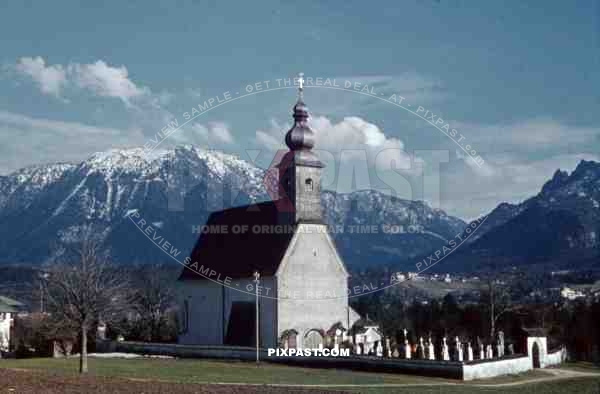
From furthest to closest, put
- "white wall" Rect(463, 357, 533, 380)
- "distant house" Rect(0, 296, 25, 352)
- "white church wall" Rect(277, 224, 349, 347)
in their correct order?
"distant house" Rect(0, 296, 25, 352) → "white church wall" Rect(277, 224, 349, 347) → "white wall" Rect(463, 357, 533, 380)

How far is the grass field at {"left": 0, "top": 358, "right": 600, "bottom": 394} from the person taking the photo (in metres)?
29.6

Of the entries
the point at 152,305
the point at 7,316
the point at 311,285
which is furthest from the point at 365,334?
the point at 7,316

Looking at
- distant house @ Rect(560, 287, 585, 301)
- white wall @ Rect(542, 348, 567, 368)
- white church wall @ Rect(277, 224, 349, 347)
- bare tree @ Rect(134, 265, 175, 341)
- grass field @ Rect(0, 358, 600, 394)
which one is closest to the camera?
grass field @ Rect(0, 358, 600, 394)

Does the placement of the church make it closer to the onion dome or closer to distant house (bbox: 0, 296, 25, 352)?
the onion dome

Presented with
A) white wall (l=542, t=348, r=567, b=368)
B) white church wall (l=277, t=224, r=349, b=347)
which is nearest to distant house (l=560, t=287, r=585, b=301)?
white wall (l=542, t=348, r=567, b=368)

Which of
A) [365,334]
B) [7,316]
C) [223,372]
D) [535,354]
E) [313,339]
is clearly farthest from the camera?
[7,316]

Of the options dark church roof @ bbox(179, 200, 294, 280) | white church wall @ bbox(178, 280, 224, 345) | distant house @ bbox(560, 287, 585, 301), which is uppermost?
dark church roof @ bbox(179, 200, 294, 280)

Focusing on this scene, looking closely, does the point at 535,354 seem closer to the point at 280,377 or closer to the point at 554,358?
the point at 554,358

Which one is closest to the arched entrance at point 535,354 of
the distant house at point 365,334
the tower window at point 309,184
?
the distant house at point 365,334

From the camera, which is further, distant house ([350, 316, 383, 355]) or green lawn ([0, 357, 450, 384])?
distant house ([350, 316, 383, 355])

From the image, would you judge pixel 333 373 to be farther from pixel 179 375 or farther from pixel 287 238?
pixel 287 238

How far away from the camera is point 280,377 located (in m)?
33.0

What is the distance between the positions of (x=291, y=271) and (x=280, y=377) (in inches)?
600

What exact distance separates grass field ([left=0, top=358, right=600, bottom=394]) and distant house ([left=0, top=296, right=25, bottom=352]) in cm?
3899
